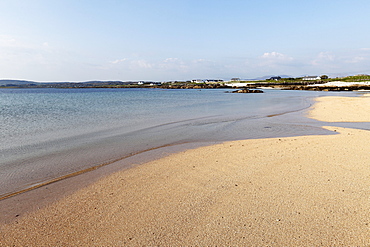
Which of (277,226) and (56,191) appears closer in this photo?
(277,226)

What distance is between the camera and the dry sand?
416 centimetres

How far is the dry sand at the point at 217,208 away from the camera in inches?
164

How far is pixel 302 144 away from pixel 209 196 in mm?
6597

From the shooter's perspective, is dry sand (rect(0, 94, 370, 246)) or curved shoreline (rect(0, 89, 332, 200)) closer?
dry sand (rect(0, 94, 370, 246))

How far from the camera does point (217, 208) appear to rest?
16.8 feet

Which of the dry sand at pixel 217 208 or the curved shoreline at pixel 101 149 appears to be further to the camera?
the curved shoreline at pixel 101 149

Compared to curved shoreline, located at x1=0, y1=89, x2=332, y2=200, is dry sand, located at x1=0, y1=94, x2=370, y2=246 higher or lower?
higher

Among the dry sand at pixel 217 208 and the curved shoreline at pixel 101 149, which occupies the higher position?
the dry sand at pixel 217 208

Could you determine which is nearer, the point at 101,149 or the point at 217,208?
the point at 217,208

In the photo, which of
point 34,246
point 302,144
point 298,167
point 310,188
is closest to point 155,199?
point 34,246

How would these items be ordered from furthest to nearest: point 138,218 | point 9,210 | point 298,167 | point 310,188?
Result: point 298,167 < point 310,188 < point 9,210 < point 138,218

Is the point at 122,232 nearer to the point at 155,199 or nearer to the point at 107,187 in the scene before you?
the point at 155,199

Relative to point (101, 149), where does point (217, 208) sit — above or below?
above

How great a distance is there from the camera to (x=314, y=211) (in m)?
4.89
